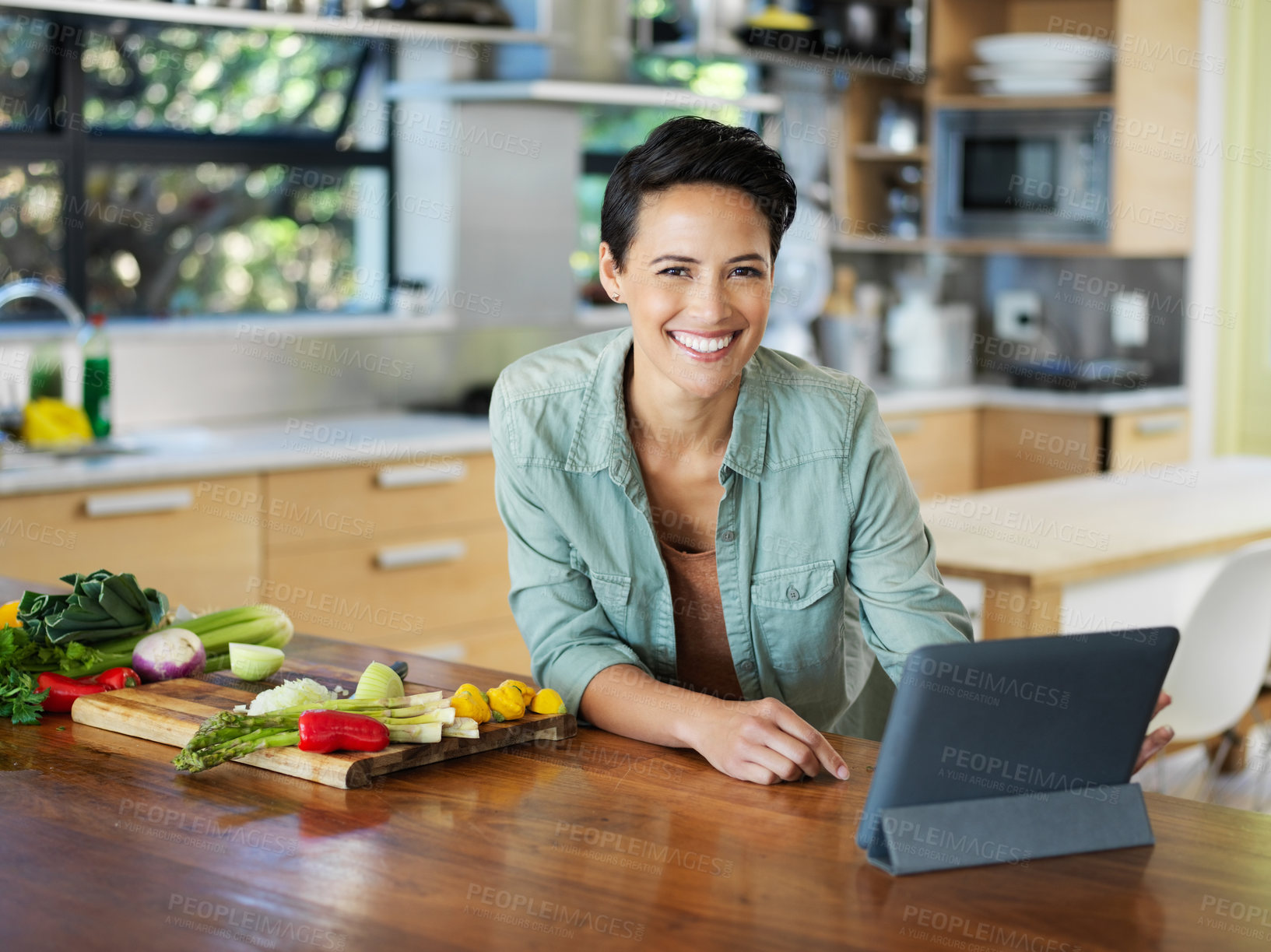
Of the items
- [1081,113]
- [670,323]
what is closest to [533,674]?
[670,323]

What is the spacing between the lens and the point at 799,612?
1935 mm

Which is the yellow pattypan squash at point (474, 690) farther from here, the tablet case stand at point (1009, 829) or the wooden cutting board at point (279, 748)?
the tablet case stand at point (1009, 829)

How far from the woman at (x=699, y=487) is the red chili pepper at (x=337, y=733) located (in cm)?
31

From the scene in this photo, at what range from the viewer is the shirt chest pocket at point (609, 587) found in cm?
193

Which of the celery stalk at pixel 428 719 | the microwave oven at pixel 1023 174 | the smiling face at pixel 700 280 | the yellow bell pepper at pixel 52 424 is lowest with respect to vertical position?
the celery stalk at pixel 428 719

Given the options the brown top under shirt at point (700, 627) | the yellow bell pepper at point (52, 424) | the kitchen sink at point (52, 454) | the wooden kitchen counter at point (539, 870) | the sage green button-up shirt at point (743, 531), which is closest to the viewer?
the wooden kitchen counter at point (539, 870)

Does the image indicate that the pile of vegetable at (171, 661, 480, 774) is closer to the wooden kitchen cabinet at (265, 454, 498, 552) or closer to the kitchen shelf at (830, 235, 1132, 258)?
the wooden kitchen cabinet at (265, 454, 498, 552)

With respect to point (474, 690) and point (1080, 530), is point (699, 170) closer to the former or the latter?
point (474, 690)

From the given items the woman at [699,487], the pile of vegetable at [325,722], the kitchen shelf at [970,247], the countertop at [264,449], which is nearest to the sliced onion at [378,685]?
the pile of vegetable at [325,722]

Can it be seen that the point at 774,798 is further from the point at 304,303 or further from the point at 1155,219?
the point at 1155,219

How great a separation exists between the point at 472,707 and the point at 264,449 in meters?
2.15

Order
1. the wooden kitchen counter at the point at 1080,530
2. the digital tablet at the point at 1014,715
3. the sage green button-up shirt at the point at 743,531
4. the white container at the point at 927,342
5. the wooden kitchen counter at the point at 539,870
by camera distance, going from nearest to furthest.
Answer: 1. the wooden kitchen counter at the point at 539,870
2. the digital tablet at the point at 1014,715
3. the sage green button-up shirt at the point at 743,531
4. the wooden kitchen counter at the point at 1080,530
5. the white container at the point at 927,342

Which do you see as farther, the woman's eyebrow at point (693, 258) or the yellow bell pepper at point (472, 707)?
the woman's eyebrow at point (693, 258)

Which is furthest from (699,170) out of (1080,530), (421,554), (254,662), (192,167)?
(192,167)
